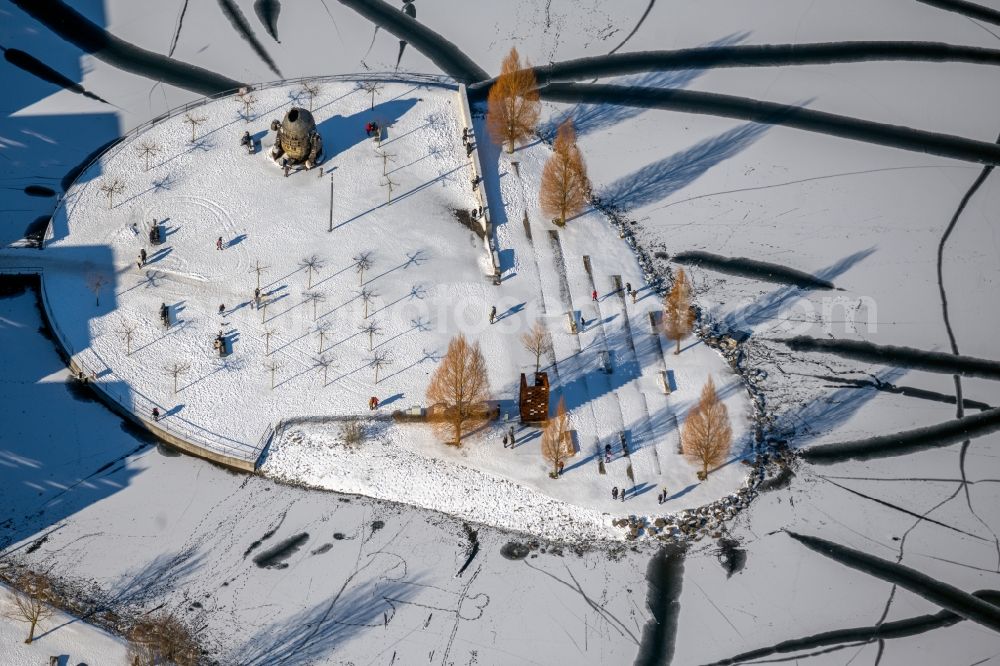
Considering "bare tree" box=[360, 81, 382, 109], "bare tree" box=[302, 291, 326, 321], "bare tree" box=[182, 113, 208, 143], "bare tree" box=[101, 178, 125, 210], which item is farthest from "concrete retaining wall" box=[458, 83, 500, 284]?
"bare tree" box=[101, 178, 125, 210]

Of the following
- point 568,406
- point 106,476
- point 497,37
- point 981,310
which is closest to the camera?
point 106,476

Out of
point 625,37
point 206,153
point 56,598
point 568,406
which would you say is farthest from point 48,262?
point 625,37

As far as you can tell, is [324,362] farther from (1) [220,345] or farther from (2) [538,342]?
(2) [538,342]

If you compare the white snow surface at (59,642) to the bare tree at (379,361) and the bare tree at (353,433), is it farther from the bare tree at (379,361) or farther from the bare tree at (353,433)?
the bare tree at (379,361)

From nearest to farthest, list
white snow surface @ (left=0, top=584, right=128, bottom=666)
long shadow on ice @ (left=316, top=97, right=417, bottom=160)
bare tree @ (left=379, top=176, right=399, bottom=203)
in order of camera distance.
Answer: white snow surface @ (left=0, top=584, right=128, bottom=666) < bare tree @ (left=379, top=176, right=399, bottom=203) < long shadow on ice @ (left=316, top=97, right=417, bottom=160)

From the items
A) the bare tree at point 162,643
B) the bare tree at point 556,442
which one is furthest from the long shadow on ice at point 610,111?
the bare tree at point 162,643

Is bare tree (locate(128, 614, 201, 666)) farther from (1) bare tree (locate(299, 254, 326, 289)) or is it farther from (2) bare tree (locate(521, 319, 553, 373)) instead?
(2) bare tree (locate(521, 319, 553, 373))

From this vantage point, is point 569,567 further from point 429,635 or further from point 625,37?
point 625,37
